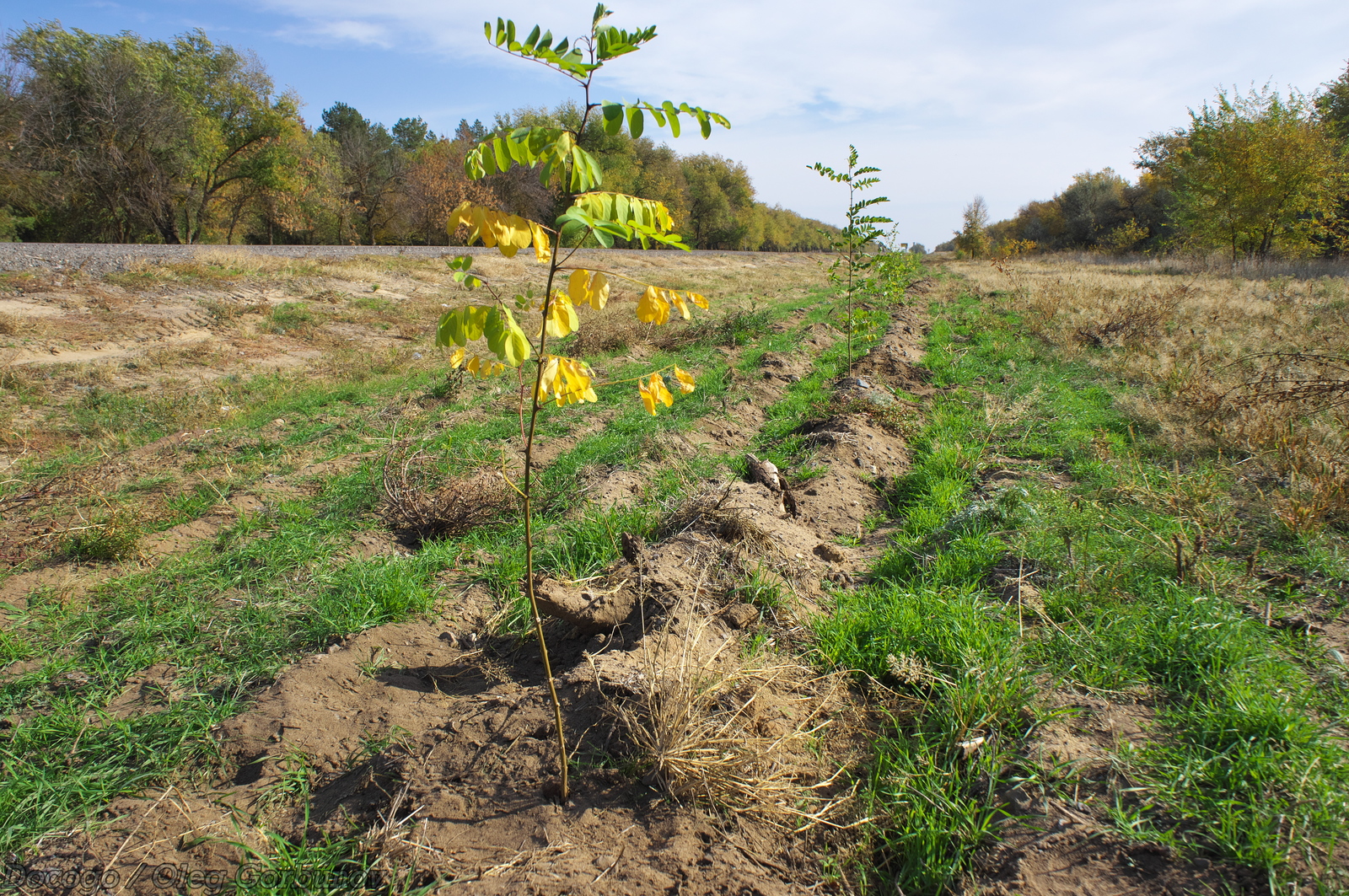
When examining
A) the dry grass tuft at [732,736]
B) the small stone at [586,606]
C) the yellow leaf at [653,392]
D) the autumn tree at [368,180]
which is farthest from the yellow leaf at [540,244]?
the autumn tree at [368,180]

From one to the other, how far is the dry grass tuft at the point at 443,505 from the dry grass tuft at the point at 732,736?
2.39 meters

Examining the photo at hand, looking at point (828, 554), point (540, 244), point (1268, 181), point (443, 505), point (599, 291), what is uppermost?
point (1268, 181)

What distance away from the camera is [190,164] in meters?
27.3

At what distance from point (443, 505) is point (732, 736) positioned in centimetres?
304

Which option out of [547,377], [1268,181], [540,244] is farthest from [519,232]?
[1268,181]

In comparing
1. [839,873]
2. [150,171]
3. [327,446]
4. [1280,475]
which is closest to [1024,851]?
[839,873]

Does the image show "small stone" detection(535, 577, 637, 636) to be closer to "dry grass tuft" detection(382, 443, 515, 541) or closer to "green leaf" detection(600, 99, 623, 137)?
"dry grass tuft" detection(382, 443, 515, 541)

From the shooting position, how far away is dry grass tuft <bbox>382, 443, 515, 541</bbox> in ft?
14.8

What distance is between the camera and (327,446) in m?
6.16

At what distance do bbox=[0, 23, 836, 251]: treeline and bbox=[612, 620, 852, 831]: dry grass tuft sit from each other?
15074mm

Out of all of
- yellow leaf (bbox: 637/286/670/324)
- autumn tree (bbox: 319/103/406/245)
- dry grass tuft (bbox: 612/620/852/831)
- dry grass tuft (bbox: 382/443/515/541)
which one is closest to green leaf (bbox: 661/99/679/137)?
yellow leaf (bbox: 637/286/670/324)

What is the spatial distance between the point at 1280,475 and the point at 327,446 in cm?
819

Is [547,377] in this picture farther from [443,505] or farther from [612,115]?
[443,505]

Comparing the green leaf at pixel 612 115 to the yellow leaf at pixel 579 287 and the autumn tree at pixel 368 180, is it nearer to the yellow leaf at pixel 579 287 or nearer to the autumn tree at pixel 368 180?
the yellow leaf at pixel 579 287
